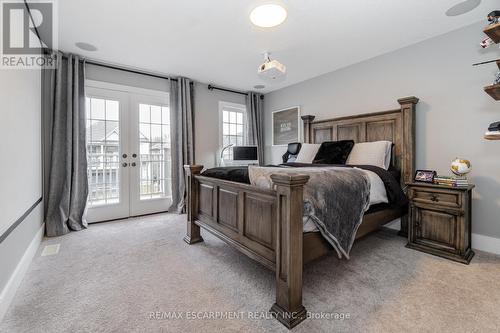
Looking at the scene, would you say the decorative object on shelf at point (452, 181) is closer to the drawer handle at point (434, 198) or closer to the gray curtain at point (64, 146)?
the drawer handle at point (434, 198)

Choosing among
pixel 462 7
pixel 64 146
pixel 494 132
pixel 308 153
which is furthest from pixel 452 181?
pixel 64 146

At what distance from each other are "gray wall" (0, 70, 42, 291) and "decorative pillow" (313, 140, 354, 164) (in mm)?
3161

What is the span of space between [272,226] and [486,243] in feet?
8.04

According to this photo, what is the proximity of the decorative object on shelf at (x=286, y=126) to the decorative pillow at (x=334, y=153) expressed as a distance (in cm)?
113

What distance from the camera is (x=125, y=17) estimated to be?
229 centimetres

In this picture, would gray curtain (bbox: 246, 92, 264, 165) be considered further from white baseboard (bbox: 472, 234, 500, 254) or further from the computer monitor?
white baseboard (bbox: 472, 234, 500, 254)

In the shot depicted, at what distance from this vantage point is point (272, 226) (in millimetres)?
1545

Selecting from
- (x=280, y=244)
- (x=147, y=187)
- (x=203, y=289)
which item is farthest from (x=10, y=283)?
(x=147, y=187)

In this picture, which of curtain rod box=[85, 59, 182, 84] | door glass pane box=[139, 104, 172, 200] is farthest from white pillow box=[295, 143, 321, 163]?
curtain rod box=[85, 59, 182, 84]

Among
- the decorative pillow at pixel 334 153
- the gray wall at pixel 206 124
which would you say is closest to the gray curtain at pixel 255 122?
the gray wall at pixel 206 124

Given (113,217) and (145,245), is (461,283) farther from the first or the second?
Result: (113,217)

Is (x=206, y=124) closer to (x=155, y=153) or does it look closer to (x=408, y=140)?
(x=155, y=153)

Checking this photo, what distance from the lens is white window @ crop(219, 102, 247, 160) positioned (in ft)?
15.3

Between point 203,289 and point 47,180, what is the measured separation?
273cm
